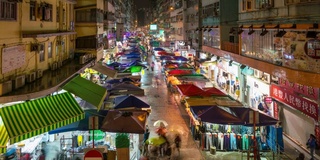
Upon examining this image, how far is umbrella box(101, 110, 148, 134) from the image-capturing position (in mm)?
14449

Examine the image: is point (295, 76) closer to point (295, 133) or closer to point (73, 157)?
point (295, 133)

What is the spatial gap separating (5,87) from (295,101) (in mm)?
15347

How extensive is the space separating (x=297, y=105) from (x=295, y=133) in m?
1.92

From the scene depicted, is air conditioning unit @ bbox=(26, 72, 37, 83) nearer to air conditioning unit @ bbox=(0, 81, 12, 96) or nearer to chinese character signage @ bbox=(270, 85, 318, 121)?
air conditioning unit @ bbox=(0, 81, 12, 96)

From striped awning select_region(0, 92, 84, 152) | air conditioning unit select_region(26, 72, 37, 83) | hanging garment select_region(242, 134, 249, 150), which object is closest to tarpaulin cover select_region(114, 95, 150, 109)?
striped awning select_region(0, 92, 84, 152)

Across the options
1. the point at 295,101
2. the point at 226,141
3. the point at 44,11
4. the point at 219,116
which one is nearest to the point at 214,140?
the point at 226,141

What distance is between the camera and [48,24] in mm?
17828

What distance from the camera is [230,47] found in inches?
1149

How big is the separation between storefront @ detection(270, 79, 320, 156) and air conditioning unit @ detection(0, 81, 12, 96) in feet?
47.0

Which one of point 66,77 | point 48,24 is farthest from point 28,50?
point 48,24

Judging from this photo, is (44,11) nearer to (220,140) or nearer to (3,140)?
(3,140)

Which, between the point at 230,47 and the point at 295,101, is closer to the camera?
the point at 295,101

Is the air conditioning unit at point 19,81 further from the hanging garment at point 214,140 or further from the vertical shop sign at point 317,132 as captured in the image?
the vertical shop sign at point 317,132

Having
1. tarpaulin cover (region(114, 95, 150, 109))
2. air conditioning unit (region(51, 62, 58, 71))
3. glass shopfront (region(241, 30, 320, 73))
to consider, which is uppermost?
glass shopfront (region(241, 30, 320, 73))
